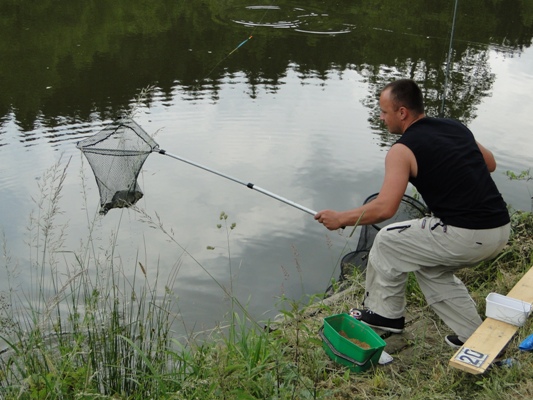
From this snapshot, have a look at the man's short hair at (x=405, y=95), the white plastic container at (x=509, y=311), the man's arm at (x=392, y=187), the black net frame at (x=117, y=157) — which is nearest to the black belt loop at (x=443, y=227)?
the man's arm at (x=392, y=187)

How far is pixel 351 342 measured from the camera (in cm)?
302

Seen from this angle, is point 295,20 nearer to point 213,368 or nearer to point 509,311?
point 509,311

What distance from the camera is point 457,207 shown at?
3.07m

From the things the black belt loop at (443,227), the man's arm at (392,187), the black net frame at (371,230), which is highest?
Result: the man's arm at (392,187)

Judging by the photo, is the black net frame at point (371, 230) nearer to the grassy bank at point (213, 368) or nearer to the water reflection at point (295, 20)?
the grassy bank at point (213, 368)

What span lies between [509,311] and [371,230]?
52.2 inches

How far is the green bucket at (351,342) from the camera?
9.93 feet

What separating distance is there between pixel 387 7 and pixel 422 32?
2.62 meters

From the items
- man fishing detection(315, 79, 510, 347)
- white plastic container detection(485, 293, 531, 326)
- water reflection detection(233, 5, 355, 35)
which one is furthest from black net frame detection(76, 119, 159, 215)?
water reflection detection(233, 5, 355, 35)

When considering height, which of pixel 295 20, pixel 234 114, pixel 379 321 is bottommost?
pixel 234 114

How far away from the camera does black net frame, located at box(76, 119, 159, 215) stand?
484 centimetres

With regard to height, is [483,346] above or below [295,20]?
above

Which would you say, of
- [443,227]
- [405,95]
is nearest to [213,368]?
[443,227]

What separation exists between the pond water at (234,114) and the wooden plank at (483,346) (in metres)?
1.23
